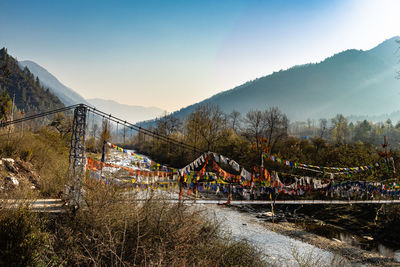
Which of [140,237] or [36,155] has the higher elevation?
[36,155]

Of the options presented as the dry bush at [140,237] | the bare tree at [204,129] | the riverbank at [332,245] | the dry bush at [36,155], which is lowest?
the riverbank at [332,245]

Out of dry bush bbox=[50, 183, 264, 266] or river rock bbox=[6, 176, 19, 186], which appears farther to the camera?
river rock bbox=[6, 176, 19, 186]

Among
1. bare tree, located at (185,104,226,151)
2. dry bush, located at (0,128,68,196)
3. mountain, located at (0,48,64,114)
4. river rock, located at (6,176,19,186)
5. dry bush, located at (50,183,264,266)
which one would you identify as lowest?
dry bush, located at (50,183,264,266)

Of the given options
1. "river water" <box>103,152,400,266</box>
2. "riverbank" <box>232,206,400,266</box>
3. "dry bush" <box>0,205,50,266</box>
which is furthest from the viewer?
"riverbank" <box>232,206,400,266</box>

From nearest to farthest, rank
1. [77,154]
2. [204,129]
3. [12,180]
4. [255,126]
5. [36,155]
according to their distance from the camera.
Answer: [77,154]
[12,180]
[36,155]
[204,129]
[255,126]

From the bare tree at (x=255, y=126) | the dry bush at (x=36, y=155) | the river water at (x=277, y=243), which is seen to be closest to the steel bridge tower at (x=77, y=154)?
the dry bush at (x=36, y=155)

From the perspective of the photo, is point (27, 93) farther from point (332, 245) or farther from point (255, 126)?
point (332, 245)

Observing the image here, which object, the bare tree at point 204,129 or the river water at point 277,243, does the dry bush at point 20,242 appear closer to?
the river water at point 277,243

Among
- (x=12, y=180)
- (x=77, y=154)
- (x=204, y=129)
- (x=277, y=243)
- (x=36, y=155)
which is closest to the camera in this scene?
(x=77, y=154)

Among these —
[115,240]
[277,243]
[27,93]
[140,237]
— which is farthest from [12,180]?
[27,93]

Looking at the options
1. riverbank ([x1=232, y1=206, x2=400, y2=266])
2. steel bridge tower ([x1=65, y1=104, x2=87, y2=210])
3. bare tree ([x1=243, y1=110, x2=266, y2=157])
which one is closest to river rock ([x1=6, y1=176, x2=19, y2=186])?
steel bridge tower ([x1=65, y1=104, x2=87, y2=210])

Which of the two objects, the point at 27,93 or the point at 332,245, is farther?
the point at 27,93

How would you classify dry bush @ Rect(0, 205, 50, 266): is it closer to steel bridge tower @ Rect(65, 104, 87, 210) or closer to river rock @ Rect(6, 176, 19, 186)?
steel bridge tower @ Rect(65, 104, 87, 210)

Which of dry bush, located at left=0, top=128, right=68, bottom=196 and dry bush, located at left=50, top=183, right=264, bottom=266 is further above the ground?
dry bush, located at left=0, top=128, right=68, bottom=196
